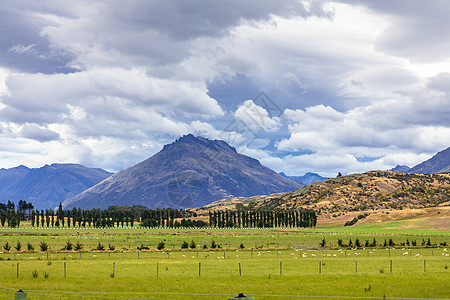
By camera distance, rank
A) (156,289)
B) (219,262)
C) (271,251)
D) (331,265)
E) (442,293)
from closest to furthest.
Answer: (442,293) → (156,289) → (331,265) → (219,262) → (271,251)

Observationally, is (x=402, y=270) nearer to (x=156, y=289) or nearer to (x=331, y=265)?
(x=331, y=265)

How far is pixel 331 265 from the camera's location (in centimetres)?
7112

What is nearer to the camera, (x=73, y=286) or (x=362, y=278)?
(x=73, y=286)

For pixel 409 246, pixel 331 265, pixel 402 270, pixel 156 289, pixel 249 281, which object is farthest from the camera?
pixel 409 246

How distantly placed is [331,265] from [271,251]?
3344 cm

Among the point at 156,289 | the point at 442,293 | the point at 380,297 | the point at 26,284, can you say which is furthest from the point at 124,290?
the point at 442,293

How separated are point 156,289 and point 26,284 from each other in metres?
14.5

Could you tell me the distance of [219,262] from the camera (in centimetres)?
7662

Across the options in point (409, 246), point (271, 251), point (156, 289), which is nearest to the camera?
point (156, 289)

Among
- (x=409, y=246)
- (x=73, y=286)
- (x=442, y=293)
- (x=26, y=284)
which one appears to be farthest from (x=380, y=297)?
(x=409, y=246)

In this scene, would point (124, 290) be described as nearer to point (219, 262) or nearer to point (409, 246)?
point (219, 262)

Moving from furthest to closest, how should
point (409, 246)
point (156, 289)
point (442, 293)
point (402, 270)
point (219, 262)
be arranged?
point (409, 246), point (219, 262), point (402, 270), point (156, 289), point (442, 293)

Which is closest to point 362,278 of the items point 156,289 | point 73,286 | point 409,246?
point 156,289

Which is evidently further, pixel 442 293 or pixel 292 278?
pixel 292 278
